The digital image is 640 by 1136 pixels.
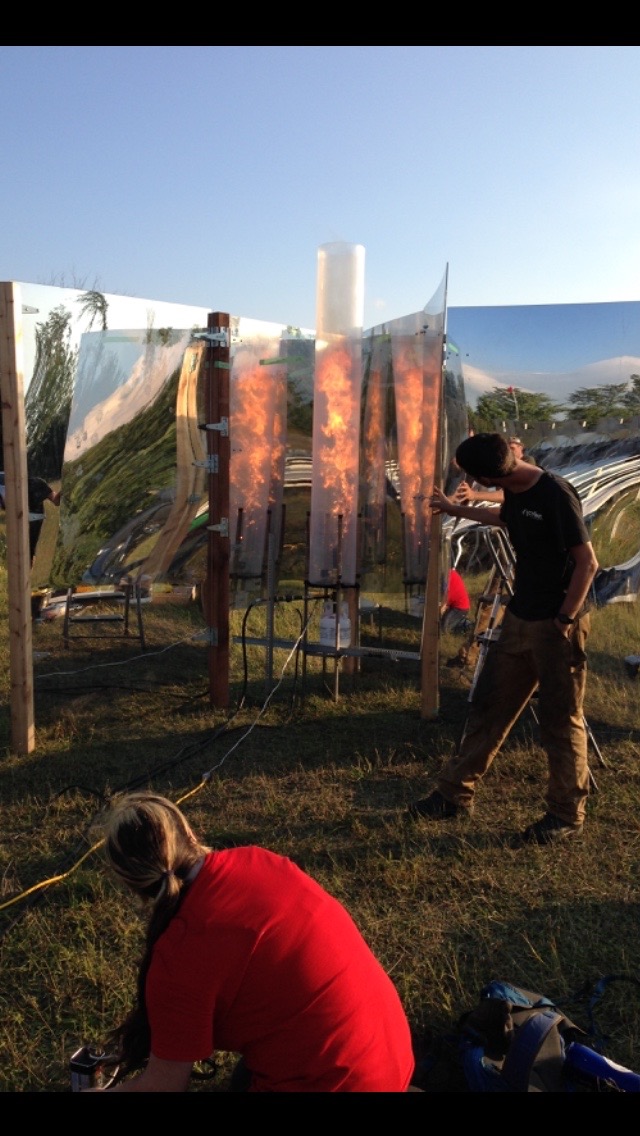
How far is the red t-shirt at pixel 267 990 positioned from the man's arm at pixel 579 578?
237 centimetres

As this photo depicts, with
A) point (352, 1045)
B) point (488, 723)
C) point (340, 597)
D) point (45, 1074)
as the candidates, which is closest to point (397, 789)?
point (488, 723)

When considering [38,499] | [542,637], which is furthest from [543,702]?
[38,499]

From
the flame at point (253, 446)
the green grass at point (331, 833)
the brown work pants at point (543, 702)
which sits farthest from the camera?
the flame at point (253, 446)

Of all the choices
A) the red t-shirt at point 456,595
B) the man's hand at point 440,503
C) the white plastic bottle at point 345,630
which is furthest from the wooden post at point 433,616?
the red t-shirt at point 456,595

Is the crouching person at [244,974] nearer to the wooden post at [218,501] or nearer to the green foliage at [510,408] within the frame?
the wooden post at [218,501]

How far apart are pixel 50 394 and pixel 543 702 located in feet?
12.9

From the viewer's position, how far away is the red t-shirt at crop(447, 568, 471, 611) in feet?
26.8

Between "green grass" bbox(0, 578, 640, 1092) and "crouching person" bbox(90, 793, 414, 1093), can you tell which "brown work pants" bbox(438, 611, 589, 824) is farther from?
"crouching person" bbox(90, 793, 414, 1093)

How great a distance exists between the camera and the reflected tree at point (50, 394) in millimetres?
6344

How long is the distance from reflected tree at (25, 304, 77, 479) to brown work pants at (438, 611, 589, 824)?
11.4 feet

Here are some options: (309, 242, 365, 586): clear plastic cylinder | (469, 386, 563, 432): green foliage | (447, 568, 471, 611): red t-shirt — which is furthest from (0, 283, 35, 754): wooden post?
(469, 386, 563, 432): green foliage

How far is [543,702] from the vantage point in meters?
4.41

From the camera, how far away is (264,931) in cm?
208
